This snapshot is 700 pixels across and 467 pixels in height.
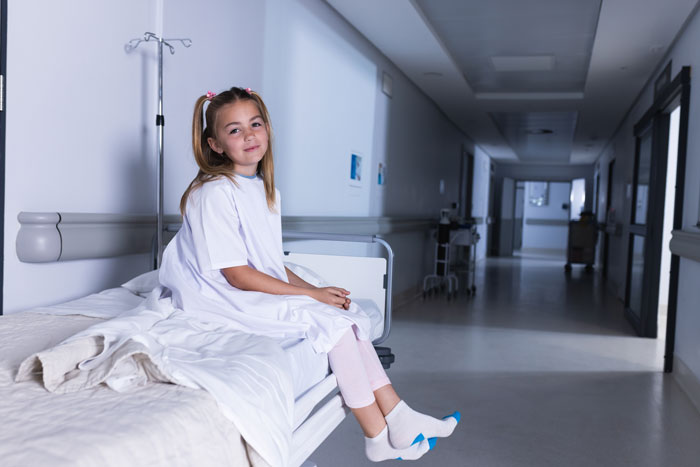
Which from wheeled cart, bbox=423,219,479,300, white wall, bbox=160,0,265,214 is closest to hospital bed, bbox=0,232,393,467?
white wall, bbox=160,0,265,214

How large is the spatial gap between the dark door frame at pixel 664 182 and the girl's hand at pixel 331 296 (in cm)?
324

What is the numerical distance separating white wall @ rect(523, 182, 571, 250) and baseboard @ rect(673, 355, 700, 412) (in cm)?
1596

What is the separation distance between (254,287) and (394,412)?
1.93 ft

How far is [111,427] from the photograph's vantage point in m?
1.02

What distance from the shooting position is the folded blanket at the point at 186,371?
48.6 inches

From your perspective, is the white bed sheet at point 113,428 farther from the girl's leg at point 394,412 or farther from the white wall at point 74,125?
the white wall at point 74,125

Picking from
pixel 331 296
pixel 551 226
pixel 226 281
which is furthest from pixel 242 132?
pixel 551 226

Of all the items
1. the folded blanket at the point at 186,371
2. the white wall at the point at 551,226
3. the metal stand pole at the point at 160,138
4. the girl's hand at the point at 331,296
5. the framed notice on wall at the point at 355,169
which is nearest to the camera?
the folded blanket at the point at 186,371

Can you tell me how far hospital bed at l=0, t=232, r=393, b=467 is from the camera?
37.3 inches

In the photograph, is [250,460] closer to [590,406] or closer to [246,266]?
[246,266]

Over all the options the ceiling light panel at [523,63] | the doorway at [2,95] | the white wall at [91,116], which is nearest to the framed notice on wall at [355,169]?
the ceiling light panel at [523,63]

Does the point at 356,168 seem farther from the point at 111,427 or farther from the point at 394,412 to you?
the point at 111,427

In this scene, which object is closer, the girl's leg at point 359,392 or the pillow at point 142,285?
the girl's leg at point 359,392

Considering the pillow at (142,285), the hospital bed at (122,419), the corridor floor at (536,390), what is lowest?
the corridor floor at (536,390)
